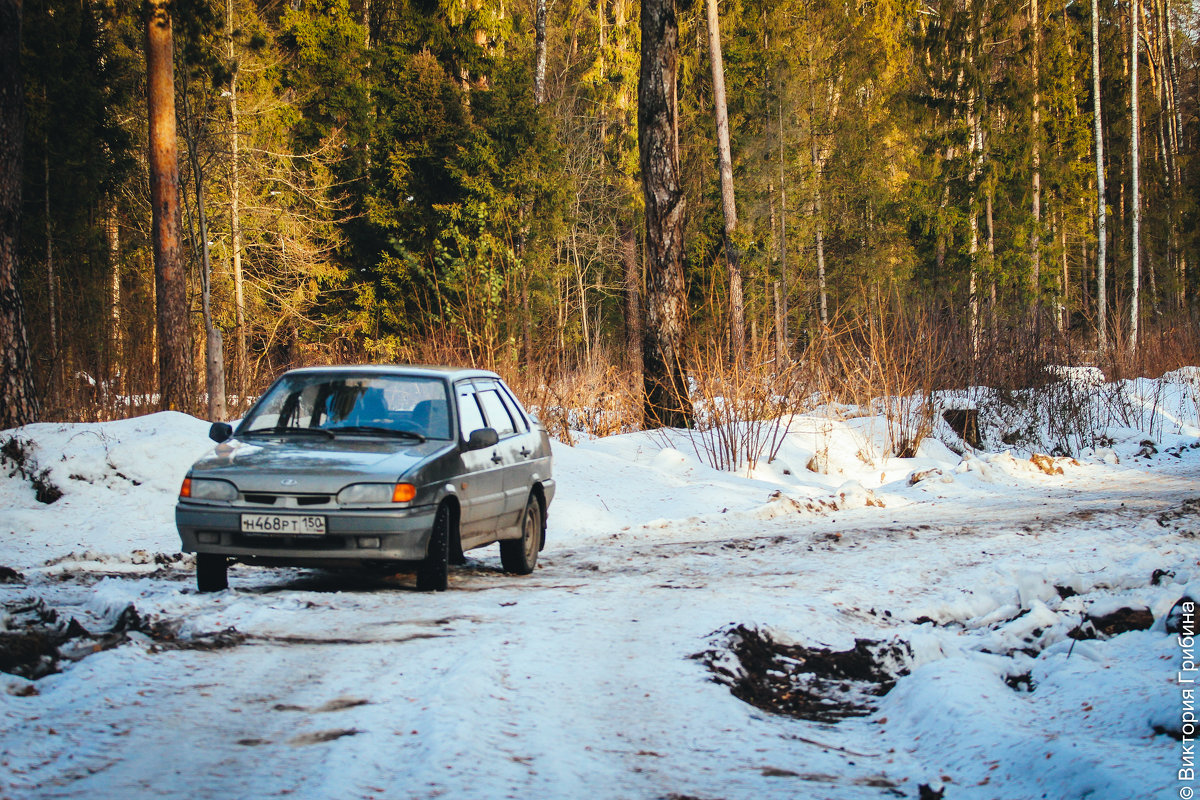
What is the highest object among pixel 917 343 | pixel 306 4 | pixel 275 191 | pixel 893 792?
pixel 306 4

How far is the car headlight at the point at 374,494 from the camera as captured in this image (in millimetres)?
7215

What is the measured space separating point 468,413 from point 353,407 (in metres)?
0.89

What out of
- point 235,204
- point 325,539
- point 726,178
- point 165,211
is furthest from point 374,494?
point 235,204

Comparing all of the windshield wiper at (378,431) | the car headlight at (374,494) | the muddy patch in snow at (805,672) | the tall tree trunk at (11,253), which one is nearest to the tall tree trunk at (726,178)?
the tall tree trunk at (11,253)

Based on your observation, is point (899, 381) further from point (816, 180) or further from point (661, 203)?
point (816, 180)

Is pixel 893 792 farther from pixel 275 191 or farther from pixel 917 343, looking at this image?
pixel 275 191

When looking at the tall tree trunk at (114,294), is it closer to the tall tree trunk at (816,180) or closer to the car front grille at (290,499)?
the car front grille at (290,499)

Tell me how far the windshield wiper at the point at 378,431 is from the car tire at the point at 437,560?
682mm

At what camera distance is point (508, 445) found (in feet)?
29.8

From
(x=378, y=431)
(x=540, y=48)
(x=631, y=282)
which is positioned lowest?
(x=378, y=431)

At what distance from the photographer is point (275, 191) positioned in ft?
116

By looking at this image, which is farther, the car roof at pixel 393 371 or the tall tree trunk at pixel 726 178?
the tall tree trunk at pixel 726 178

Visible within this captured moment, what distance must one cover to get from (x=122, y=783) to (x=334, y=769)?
714 mm

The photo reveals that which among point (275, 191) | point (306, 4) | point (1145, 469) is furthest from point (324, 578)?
point (306, 4)
